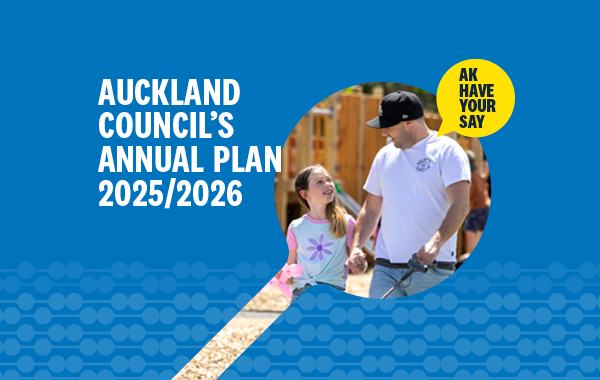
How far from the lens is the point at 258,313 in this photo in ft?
18.0

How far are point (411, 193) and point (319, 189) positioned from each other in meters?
0.63

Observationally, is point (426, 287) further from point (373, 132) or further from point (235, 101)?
point (373, 132)

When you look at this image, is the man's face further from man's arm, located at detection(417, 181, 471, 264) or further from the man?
man's arm, located at detection(417, 181, 471, 264)

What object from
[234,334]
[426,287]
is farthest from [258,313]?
[426,287]

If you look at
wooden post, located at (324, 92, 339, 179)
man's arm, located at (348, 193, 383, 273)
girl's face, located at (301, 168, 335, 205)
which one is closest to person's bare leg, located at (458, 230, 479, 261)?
wooden post, located at (324, 92, 339, 179)

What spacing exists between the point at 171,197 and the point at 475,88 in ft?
6.23

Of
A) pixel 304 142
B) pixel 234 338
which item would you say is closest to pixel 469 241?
pixel 304 142

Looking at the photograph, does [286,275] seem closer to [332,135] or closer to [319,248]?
[319,248]

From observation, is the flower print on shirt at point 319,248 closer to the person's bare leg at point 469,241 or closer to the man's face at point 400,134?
the man's face at point 400,134

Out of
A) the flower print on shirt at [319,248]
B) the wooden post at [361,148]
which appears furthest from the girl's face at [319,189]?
the wooden post at [361,148]

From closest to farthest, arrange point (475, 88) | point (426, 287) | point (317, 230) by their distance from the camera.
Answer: point (475, 88)
point (426, 287)
point (317, 230)

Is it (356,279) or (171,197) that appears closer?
(171,197)

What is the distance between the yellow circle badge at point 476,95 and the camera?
147 inches

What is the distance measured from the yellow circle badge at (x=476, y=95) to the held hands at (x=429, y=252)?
0.69 m
